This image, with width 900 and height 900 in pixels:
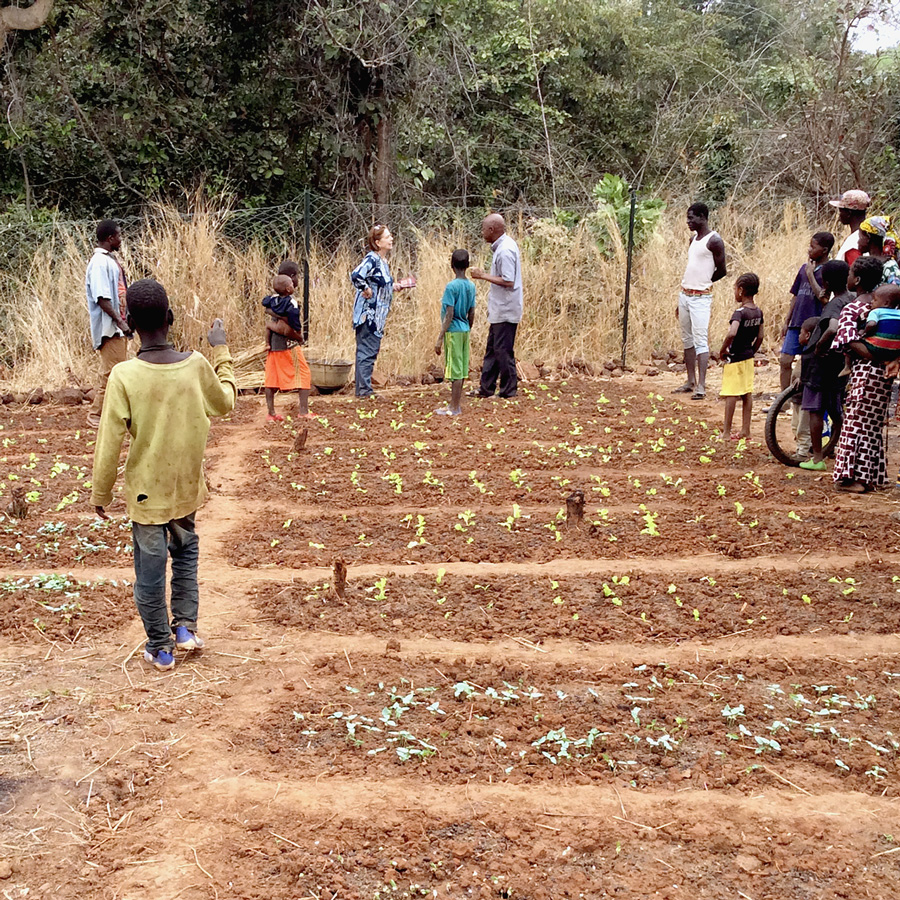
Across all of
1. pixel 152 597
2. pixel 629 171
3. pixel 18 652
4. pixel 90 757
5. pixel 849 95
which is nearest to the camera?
pixel 90 757

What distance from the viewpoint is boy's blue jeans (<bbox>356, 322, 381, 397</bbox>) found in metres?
11.2

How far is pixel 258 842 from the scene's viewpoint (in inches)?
132

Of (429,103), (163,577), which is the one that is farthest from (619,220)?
(163,577)

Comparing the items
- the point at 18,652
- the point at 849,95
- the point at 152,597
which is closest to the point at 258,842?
the point at 152,597

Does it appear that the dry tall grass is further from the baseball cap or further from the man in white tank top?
the baseball cap

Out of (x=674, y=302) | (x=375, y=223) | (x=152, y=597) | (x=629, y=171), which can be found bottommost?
(x=152, y=597)

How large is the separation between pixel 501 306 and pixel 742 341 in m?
3.11

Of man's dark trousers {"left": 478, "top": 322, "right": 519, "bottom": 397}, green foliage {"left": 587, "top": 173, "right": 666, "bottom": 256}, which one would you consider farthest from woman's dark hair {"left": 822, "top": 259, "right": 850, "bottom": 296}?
green foliage {"left": 587, "top": 173, "right": 666, "bottom": 256}

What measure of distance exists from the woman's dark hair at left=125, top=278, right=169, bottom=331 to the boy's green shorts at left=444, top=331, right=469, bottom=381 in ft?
19.0

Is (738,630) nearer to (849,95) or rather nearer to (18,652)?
(18,652)

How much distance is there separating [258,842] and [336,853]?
27 centimetres

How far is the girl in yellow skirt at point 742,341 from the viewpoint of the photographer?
27.6ft

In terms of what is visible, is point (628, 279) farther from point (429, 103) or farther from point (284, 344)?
point (429, 103)

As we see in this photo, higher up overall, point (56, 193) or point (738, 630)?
point (56, 193)
